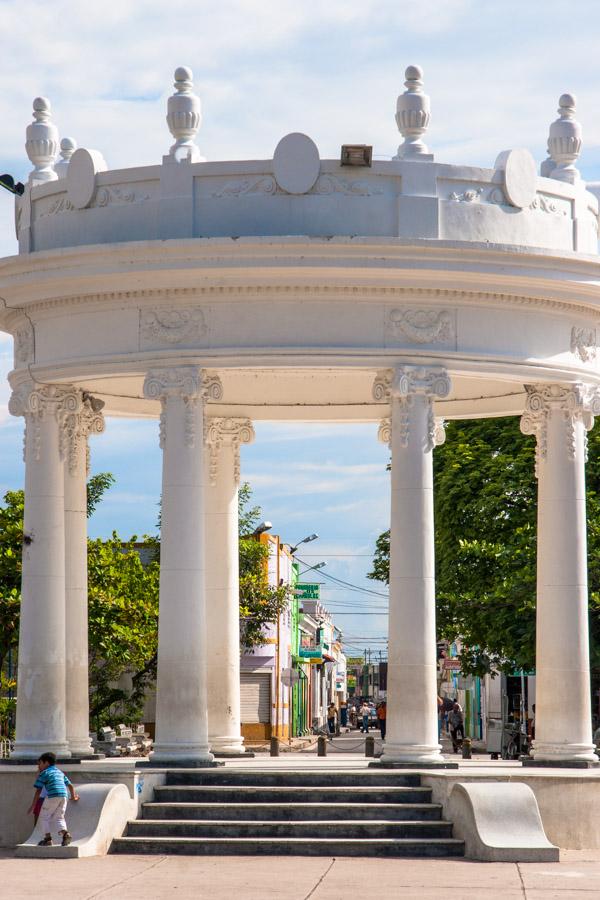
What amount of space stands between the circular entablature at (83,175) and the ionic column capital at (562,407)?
462 inches

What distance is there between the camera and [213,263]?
1658 inches

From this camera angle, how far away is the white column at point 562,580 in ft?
147

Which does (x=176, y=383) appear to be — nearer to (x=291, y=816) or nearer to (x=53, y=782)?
(x=53, y=782)

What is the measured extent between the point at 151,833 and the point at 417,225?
14.8 m

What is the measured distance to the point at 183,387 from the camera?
43.0 meters

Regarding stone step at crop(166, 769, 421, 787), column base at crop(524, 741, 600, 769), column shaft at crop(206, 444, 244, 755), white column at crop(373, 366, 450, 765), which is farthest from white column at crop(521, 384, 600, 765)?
column shaft at crop(206, 444, 244, 755)

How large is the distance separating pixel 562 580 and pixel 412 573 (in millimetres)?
4379

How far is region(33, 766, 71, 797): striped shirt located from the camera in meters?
38.4

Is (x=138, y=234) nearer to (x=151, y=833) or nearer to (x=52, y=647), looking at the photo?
(x=52, y=647)

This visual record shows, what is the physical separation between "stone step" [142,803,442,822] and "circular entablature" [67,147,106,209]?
14377 mm

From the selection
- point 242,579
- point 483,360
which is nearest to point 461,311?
point 483,360

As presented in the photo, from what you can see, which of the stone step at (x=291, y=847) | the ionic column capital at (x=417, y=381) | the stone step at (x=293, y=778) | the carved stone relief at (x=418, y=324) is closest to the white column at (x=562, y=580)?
the ionic column capital at (x=417, y=381)

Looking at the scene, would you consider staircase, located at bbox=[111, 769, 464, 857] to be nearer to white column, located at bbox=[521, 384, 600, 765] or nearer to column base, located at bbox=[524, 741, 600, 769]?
column base, located at bbox=[524, 741, 600, 769]

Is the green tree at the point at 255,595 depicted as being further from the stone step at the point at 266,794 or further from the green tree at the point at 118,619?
the stone step at the point at 266,794
